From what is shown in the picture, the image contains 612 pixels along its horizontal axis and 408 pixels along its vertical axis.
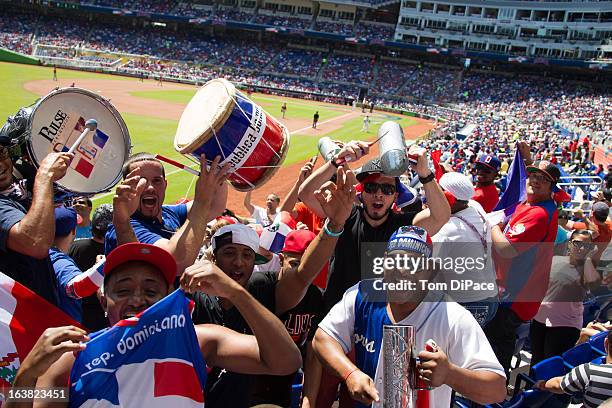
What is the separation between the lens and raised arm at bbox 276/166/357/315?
348cm

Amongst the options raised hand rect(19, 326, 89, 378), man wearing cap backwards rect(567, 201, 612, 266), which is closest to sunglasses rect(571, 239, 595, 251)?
man wearing cap backwards rect(567, 201, 612, 266)

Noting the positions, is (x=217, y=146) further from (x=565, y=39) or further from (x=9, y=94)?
(x=565, y=39)

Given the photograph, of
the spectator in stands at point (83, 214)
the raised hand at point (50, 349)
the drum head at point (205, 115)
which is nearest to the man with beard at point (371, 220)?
the drum head at point (205, 115)

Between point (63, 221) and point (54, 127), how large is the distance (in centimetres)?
79

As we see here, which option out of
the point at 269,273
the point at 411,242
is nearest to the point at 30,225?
the point at 269,273

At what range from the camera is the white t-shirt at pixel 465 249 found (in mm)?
4609

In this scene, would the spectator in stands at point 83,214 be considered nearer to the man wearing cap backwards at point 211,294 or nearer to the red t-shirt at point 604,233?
the man wearing cap backwards at point 211,294

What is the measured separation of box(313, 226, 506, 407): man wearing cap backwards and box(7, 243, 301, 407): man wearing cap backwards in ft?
1.33

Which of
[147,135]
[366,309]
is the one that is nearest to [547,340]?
[366,309]

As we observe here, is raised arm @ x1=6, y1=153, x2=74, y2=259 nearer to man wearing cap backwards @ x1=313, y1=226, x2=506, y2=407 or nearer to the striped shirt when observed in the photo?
man wearing cap backwards @ x1=313, y1=226, x2=506, y2=407

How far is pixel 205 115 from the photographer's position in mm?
3771

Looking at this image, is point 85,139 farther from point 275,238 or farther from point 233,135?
point 275,238

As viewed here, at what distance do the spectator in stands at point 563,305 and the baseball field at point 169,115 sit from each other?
1178cm

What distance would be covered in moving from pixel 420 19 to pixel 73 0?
4449 centimetres
